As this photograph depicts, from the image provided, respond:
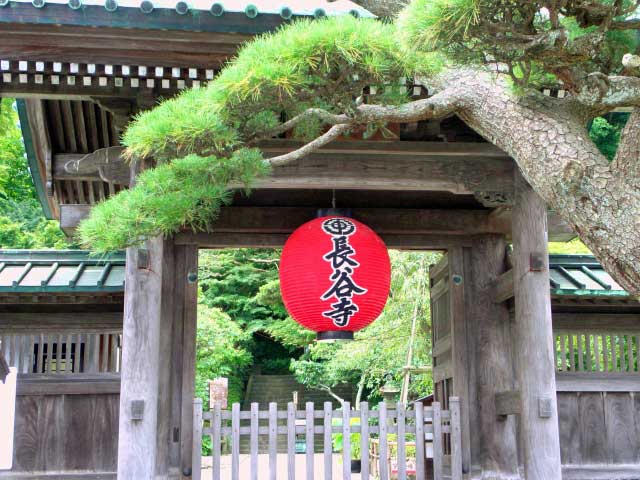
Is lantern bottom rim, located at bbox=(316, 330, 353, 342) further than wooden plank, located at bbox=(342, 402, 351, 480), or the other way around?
wooden plank, located at bbox=(342, 402, 351, 480)

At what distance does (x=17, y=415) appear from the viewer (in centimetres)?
739

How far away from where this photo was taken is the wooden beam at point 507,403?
711cm

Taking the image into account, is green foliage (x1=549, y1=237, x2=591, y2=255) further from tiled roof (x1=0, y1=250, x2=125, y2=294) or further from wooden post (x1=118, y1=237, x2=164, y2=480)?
wooden post (x1=118, y1=237, x2=164, y2=480)

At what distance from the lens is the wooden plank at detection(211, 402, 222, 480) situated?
6871 mm

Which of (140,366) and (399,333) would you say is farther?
(399,333)

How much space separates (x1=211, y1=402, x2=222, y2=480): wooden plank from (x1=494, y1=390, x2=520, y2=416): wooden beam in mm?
2699

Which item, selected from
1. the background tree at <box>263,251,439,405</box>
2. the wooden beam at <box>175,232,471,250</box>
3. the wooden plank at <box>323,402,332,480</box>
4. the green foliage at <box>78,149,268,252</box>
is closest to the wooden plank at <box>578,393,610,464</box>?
the wooden beam at <box>175,232,471,250</box>

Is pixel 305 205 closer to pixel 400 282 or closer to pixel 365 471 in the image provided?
pixel 365 471

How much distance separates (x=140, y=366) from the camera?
578cm

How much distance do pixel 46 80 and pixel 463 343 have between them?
4.86 metres

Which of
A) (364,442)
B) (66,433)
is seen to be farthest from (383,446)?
(66,433)

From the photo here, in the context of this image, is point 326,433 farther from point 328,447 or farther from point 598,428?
point 598,428

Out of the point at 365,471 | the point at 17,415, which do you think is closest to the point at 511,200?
the point at 365,471

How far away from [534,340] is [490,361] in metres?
1.75
